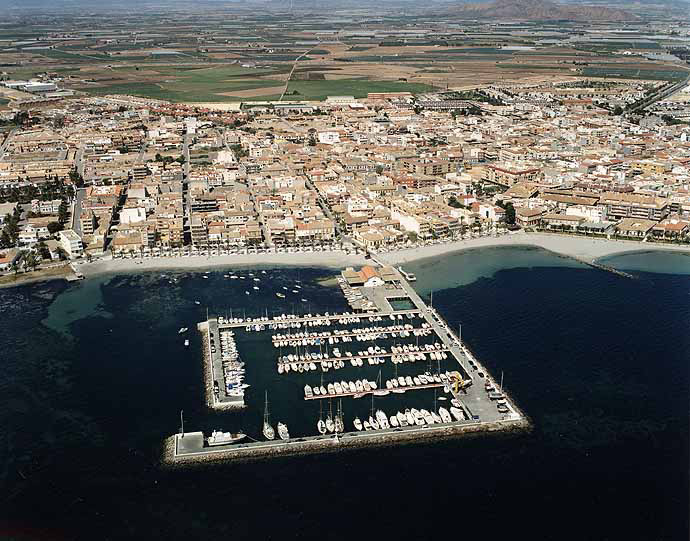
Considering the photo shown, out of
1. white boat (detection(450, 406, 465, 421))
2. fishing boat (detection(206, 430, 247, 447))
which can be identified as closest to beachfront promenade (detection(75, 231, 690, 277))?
white boat (detection(450, 406, 465, 421))

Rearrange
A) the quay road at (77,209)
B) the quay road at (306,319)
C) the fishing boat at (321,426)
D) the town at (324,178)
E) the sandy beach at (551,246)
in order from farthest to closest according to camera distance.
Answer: the quay road at (77,209), the town at (324,178), the sandy beach at (551,246), the quay road at (306,319), the fishing boat at (321,426)

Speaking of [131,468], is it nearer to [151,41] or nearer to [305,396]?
[305,396]

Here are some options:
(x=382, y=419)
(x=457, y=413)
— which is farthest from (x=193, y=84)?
(x=457, y=413)

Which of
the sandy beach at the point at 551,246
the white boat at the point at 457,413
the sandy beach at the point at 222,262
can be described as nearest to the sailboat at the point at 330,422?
the white boat at the point at 457,413

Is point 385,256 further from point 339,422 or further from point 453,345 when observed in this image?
point 339,422

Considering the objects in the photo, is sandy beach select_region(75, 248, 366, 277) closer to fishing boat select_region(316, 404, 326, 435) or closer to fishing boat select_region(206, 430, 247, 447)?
fishing boat select_region(316, 404, 326, 435)

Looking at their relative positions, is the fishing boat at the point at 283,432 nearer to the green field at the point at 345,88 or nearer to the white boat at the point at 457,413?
the white boat at the point at 457,413

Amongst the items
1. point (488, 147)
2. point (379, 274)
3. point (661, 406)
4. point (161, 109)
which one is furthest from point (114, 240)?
point (161, 109)
